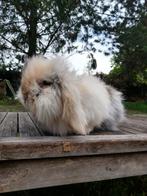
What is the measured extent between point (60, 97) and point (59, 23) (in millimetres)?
8346

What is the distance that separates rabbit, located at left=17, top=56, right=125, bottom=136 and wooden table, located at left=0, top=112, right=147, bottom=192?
112 mm

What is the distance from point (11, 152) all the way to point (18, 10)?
8649mm

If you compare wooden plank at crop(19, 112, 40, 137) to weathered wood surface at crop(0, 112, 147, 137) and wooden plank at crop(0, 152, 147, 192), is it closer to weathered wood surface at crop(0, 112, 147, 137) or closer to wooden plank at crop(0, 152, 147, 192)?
weathered wood surface at crop(0, 112, 147, 137)

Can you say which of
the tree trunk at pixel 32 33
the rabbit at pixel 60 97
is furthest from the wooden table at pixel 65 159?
the tree trunk at pixel 32 33

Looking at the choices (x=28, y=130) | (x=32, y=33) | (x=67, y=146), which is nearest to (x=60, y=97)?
(x=67, y=146)

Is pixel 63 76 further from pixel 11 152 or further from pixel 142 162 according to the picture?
pixel 142 162

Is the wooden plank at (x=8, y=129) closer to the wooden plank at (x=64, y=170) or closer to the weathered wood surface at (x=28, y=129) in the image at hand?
the weathered wood surface at (x=28, y=129)

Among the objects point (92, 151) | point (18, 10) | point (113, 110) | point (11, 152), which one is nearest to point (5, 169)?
point (11, 152)

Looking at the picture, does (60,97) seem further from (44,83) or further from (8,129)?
(8,129)

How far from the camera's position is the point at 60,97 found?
1.75 m

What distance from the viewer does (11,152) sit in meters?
1.57

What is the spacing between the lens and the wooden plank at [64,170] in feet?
5.32

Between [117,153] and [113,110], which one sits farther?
[113,110]

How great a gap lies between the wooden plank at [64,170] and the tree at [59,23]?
24.7 ft
